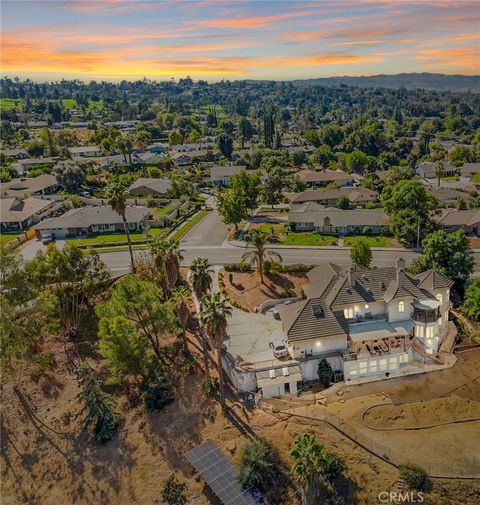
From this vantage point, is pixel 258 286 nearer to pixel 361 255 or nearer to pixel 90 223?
pixel 361 255

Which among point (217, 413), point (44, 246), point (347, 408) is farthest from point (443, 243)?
point (44, 246)

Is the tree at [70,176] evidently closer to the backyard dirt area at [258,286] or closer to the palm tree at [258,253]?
the palm tree at [258,253]

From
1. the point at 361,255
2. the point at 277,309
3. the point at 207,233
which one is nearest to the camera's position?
the point at 277,309

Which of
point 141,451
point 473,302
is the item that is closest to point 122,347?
point 141,451

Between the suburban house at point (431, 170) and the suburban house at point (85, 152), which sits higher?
the suburban house at point (85, 152)

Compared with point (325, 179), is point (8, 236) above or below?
below

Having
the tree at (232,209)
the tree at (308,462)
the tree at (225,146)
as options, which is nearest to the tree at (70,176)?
the tree at (225,146)
